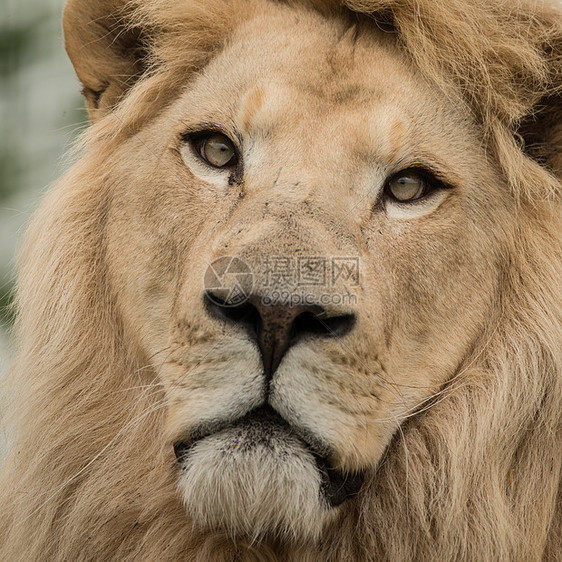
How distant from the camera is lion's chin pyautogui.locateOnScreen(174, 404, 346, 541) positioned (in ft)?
8.02

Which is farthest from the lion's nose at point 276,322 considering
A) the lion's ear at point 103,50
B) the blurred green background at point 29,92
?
the blurred green background at point 29,92

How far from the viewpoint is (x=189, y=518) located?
2818 mm

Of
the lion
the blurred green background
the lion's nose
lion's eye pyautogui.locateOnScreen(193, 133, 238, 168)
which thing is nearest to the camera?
the lion's nose

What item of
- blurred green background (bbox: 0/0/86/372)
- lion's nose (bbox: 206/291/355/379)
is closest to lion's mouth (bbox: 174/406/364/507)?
lion's nose (bbox: 206/291/355/379)

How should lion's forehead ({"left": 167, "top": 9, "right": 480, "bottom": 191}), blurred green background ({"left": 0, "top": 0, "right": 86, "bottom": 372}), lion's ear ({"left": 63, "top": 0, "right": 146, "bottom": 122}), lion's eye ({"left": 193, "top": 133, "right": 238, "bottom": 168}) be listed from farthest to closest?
blurred green background ({"left": 0, "top": 0, "right": 86, "bottom": 372}) → lion's ear ({"left": 63, "top": 0, "right": 146, "bottom": 122}) → lion's eye ({"left": 193, "top": 133, "right": 238, "bottom": 168}) → lion's forehead ({"left": 167, "top": 9, "right": 480, "bottom": 191})

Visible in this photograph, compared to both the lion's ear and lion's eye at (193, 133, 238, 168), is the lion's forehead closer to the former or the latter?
lion's eye at (193, 133, 238, 168)

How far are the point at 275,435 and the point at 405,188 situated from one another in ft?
3.13

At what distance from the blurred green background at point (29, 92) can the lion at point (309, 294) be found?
15.6ft

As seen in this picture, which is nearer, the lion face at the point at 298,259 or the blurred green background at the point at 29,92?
the lion face at the point at 298,259

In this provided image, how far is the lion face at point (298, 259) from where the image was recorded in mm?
2443
